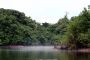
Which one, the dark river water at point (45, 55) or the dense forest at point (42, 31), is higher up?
the dense forest at point (42, 31)

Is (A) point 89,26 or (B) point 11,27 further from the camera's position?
(B) point 11,27

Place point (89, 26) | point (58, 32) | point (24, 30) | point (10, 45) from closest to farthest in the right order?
point (89, 26) → point (10, 45) → point (24, 30) → point (58, 32)

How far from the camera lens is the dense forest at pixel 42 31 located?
61.0 metres

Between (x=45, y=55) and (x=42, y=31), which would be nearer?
(x=45, y=55)

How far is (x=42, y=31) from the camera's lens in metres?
107

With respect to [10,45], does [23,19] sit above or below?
above

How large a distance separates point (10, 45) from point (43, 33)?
20.5m

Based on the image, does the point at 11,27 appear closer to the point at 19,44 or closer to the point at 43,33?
the point at 19,44

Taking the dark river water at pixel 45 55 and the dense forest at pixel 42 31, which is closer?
the dark river water at pixel 45 55

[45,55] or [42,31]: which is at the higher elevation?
[42,31]

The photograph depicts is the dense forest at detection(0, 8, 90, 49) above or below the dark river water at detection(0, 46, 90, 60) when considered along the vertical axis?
above

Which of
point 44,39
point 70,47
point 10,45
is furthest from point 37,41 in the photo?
point 70,47

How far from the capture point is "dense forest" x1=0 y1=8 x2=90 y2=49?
6103 centimetres

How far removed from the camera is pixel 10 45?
287 feet
